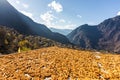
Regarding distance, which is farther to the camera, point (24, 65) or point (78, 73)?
point (24, 65)

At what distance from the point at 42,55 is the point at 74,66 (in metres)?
1.71

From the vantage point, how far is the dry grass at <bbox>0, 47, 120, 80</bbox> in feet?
24.0

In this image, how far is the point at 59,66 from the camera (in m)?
7.90

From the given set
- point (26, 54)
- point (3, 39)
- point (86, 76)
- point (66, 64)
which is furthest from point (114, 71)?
point (3, 39)

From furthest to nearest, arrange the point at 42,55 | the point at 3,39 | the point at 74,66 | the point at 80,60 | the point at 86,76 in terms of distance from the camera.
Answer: the point at 3,39
the point at 42,55
the point at 80,60
the point at 74,66
the point at 86,76

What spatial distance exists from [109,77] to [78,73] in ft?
3.29

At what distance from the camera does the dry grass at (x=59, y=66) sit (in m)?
7.31

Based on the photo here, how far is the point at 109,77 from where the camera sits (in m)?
7.46

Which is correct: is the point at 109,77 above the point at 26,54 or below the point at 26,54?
below

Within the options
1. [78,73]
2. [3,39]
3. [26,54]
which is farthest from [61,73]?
[3,39]

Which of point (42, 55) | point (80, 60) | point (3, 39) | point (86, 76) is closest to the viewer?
point (86, 76)

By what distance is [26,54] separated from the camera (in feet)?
31.0

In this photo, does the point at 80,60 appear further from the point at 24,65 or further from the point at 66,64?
the point at 24,65

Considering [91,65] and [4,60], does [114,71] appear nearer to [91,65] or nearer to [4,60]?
[91,65]
